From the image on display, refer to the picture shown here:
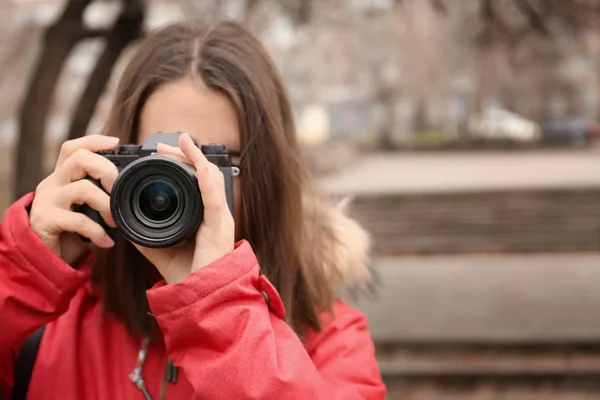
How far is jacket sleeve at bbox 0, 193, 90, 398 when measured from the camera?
3.09 feet

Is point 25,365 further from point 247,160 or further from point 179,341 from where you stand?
point 247,160

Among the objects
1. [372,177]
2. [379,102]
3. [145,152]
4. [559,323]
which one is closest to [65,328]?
[145,152]

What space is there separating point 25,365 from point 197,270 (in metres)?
0.35

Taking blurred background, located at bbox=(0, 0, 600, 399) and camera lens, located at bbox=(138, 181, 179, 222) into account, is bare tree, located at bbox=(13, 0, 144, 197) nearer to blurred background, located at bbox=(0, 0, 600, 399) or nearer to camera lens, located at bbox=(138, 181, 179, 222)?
blurred background, located at bbox=(0, 0, 600, 399)

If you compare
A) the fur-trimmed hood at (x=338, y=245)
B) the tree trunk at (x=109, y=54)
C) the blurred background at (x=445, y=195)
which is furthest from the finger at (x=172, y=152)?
the tree trunk at (x=109, y=54)

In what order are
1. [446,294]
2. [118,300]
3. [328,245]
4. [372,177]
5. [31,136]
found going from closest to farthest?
[118,300] → [328,245] → [31,136] → [446,294] → [372,177]

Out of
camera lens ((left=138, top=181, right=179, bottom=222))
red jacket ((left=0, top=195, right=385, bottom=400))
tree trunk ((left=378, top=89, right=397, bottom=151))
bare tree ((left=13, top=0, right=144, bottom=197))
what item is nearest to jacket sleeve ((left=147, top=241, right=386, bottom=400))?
red jacket ((left=0, top=195, right=385, bottom=400))

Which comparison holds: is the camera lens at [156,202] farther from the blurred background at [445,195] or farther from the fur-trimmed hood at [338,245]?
the blurred background at [445,195]

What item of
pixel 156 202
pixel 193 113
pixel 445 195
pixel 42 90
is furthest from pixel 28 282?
pixel 445 195

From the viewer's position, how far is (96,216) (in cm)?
102

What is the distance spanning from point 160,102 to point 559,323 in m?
5.16

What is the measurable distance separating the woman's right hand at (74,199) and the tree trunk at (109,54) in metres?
4.92

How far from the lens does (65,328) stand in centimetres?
109

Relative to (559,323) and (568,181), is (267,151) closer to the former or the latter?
(559,323)
